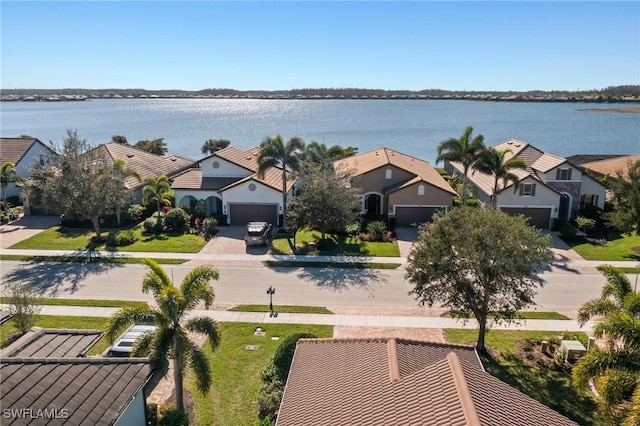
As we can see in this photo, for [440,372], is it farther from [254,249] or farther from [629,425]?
[254,249]

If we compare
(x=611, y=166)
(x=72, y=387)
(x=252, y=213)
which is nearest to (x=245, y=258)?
(x=252, y=213)

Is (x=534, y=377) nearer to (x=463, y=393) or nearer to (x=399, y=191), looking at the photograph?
(x=463, y=393)

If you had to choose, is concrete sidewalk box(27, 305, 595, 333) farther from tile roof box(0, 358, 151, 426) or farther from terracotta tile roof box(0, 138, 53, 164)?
terracotta tile roof box(0, 138, 53, 164)

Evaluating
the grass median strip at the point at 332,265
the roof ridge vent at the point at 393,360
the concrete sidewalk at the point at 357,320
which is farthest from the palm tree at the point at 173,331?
the grass median strip at the point at 332,265

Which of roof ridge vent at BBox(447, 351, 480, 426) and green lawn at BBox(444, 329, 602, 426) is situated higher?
roof ridge vent at BBox(447, 351, 480, 426)

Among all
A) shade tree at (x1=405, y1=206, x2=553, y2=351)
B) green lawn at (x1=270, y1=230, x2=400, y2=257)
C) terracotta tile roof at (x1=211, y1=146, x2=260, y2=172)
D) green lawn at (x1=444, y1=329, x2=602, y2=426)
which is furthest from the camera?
terracotta tile roof at (x1=211, y1=146, x2=260, y2=172)

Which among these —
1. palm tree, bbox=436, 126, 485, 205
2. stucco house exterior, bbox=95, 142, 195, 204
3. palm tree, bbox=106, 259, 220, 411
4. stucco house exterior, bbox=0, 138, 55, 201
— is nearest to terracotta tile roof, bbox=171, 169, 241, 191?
stucco house exterior, bbox=95, 142, 195, 204
